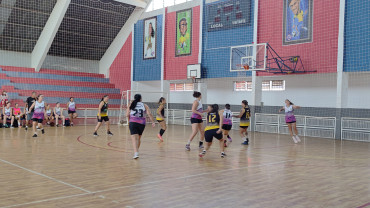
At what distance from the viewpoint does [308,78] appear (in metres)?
19.2

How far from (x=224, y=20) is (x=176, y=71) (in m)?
5.08

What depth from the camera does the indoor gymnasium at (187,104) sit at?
5.98m

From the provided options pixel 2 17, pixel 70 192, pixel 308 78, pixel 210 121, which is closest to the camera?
pixel 70 192

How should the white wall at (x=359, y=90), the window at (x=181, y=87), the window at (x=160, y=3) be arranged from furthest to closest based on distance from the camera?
the window at (x=181, y=87), the window at (x=160, y=3), the white wall at (x=359, y=90)

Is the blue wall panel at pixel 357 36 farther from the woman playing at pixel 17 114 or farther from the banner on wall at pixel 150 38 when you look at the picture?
the woman playing at pixel 17 114

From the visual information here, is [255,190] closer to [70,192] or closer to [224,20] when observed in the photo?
[70,192]

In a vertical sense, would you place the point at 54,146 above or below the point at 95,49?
below

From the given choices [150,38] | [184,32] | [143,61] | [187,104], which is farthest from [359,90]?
[143,61]

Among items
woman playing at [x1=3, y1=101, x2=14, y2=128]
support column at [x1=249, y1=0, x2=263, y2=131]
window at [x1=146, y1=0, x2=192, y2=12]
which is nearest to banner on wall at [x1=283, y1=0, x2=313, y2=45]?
support column at [x1=249, y1=0, x2=263, y2=131]

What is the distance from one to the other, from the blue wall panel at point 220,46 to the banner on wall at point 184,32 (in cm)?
140

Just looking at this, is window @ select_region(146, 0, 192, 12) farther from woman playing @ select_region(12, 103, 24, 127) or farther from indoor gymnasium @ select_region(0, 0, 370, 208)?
woman playing @ select_region(12, 103, 24, 127)

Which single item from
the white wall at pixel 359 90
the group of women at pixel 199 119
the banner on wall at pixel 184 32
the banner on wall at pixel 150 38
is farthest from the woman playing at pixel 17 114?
the white wall at pixel 359 90

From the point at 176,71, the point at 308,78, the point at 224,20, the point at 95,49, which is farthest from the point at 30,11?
the point at 308,78

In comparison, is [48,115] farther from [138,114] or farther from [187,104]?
[138,114]
